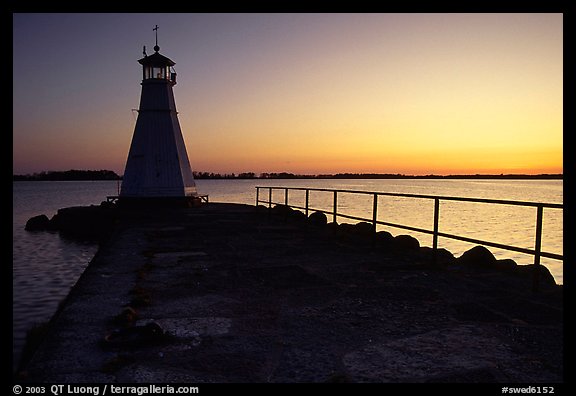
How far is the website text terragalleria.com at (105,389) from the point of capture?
2820 millimetres

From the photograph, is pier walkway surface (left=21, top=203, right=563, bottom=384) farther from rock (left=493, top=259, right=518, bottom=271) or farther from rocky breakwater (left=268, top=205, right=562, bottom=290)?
rock (left=493, top=259, right=518, bottom=271)

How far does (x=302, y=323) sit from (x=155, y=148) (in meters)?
17.9

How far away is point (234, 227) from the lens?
13125mm

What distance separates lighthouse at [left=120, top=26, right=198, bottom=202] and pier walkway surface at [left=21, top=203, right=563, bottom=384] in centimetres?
1332

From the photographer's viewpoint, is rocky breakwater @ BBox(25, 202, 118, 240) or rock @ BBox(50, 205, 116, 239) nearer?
rocky breakwater @ BBox(25, 202, 118, 240)

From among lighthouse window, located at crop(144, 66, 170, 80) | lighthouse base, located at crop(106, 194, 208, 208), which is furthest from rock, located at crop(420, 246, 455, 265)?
lighthouse window, located at crop(144, 66, 170, 80)

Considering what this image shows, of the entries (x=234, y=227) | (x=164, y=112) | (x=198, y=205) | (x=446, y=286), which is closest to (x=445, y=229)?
(x=198, y=205)

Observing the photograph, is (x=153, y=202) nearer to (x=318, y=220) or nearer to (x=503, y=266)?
(x=318, y=220)

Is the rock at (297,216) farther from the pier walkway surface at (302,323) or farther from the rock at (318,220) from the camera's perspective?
the pier walkway surface at (302,323)

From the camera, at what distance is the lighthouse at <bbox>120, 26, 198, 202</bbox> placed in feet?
67.6

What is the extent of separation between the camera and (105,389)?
2.84 metres

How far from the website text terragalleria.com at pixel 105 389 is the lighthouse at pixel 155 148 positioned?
18266 mm

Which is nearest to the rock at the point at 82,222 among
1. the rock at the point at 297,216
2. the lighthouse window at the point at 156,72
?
the lighthouse window at the point at 156,72
